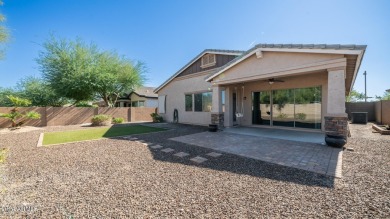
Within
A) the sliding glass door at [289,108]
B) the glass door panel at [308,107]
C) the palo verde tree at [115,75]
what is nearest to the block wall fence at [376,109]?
the glass door panel at [308,107]

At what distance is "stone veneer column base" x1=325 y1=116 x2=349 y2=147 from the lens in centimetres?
603

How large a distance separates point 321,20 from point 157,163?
33.0 feet

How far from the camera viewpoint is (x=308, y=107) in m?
9.23

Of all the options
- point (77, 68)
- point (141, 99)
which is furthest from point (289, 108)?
point (141, 99)

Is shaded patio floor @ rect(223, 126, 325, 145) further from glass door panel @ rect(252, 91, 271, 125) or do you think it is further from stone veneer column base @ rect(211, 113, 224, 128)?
glass door panel @ rect(252, 91, 271, 125)

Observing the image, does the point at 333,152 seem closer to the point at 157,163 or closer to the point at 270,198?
the point at 270,198

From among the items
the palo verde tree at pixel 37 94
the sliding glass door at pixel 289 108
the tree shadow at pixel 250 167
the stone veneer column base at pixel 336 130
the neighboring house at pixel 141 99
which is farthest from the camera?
the neighboring house at pixel 141 99

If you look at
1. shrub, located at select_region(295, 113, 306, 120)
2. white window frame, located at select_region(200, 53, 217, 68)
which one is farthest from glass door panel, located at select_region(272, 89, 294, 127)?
white window frame, located at select_region(200, 53, 217, 68)

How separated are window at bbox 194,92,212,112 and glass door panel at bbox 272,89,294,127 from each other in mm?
4362

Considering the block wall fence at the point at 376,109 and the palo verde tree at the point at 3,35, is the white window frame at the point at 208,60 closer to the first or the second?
the palo verde tree at the point at 3,35

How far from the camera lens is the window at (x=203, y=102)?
12.7 meters

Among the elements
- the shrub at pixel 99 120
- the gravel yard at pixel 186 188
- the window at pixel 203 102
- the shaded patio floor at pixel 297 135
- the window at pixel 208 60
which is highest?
the window at pixel 208 60

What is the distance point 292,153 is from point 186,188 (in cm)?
401

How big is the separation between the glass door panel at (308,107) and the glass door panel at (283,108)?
254 mm
